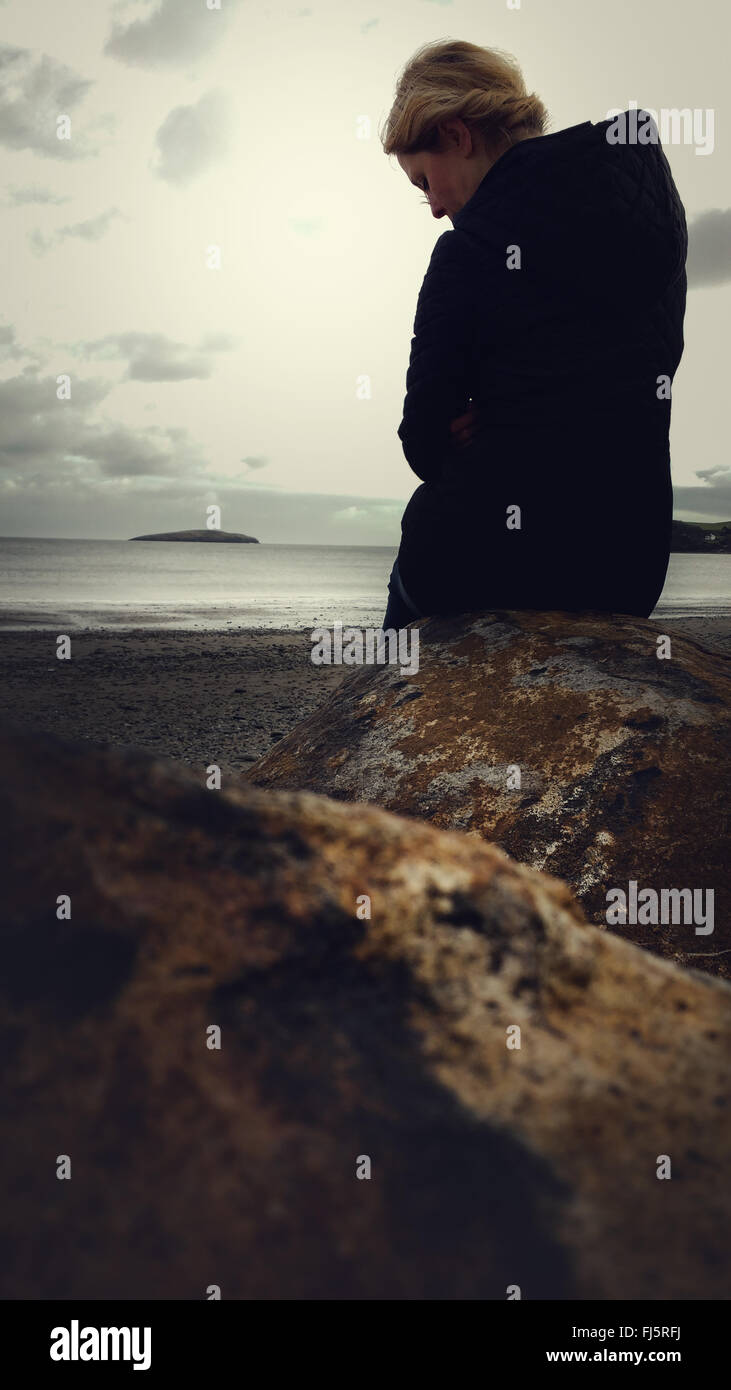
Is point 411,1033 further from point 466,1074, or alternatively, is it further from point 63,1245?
point 63,1245

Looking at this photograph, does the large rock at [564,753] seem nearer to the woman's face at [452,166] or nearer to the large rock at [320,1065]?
the large rock at [320,1065]

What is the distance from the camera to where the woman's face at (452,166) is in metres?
2.96

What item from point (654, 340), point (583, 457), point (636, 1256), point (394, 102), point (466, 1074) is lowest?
point (636, 1256)

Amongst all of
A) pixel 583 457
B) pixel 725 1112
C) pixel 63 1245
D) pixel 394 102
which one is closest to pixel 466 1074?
pixel 725 1112

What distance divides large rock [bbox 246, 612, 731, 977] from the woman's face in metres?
1.47

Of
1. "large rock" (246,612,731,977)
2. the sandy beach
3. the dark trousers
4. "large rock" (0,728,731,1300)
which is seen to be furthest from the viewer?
the sandy beach

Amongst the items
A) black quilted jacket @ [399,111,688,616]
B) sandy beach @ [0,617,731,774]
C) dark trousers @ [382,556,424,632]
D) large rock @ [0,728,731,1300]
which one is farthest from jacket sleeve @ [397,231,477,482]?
sandy beach @ [0,617,731,774]

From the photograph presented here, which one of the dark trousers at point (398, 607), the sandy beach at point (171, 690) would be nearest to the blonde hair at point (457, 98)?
the dark trousers at point (398, 607)

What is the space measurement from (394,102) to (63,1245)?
3.34m

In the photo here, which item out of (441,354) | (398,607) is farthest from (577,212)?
(398,607)

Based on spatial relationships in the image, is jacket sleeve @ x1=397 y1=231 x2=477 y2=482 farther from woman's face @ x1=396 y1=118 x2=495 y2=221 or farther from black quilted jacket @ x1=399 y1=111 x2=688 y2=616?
woman's face @ x1=396 y1=118 x2=495 y2=221

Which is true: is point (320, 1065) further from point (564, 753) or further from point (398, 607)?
point (398, 607)

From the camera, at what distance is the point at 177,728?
838 cm

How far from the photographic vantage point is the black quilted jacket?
2861 millimetres
